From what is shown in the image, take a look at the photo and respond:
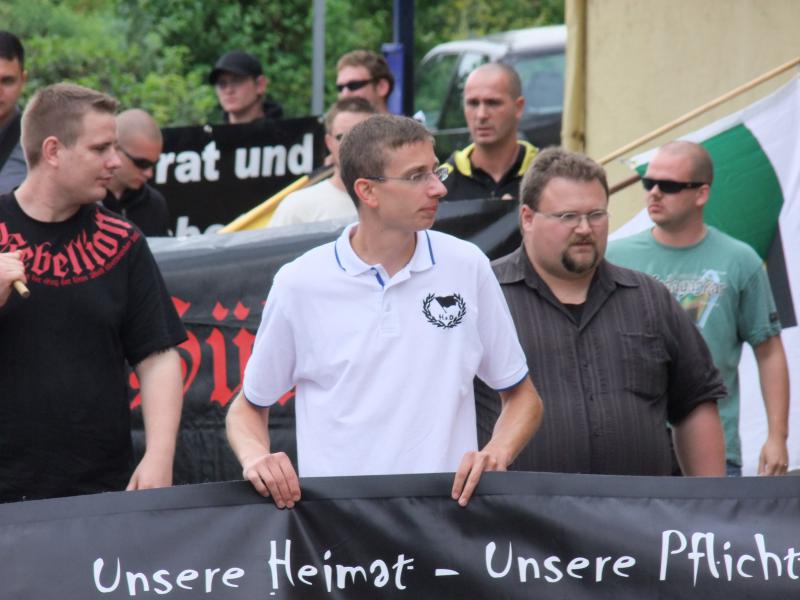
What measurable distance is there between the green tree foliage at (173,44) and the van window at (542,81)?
4095mm

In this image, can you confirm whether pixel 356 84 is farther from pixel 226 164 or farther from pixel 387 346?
pixel 387 346

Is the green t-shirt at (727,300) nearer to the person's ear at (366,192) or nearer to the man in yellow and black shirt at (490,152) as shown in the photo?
the man in yellow and black shirt at (490,152)

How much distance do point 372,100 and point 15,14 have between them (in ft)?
38.7

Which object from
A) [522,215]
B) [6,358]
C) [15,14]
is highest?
[15,14]

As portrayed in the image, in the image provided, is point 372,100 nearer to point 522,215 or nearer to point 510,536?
point 522,215

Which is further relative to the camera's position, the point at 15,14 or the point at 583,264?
the point at 15,14

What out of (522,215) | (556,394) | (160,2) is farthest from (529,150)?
(160,2)

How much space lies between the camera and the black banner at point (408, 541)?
13.5 feet

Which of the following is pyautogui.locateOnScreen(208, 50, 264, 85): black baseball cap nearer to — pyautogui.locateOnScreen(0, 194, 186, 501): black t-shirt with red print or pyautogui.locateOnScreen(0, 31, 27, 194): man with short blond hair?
pyautogui.locateOnScreen(0, 31, 27, 194): man with short blond hair

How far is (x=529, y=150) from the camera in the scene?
767 cm

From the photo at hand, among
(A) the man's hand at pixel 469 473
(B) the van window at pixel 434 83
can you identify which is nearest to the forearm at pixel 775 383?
(A) the man's hand at pixel 469 473

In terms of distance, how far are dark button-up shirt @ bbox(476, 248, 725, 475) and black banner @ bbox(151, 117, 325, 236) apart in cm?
483

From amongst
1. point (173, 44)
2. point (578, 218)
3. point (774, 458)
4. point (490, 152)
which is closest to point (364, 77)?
point (490, 152)

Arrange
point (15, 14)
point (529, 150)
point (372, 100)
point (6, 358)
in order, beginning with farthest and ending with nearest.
Result: 1. point (15, 14)
2. point (372, 100)
3. point (529, 150)
4. point (6, 358)
